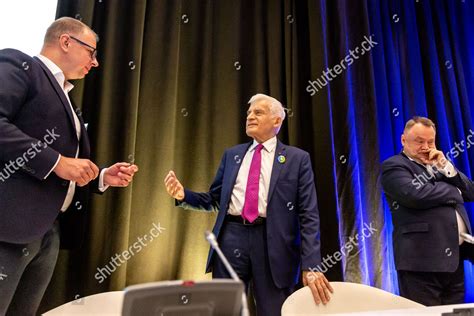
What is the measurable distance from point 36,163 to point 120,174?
39 cm

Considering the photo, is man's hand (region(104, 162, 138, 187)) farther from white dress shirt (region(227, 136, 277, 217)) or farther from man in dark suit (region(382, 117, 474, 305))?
man in dark suit (region(382, 117, 474, 305))

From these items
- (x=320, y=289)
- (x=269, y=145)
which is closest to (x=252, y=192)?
(x=269, y=145)

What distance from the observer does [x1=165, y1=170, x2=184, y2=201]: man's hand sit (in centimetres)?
190

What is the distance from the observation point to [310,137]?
310 cm

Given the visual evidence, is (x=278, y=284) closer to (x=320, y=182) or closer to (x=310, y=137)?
(x=320, y=182)

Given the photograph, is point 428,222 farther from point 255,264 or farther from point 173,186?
point 173,186

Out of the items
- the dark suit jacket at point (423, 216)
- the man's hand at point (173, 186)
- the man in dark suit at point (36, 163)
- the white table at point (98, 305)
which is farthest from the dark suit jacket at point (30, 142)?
the dark suit jacket at point (423, 216)

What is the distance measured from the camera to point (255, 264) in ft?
6.59

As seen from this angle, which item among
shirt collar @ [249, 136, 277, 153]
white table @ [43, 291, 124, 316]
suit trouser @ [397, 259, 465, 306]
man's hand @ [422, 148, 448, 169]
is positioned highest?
shirt collar @ [249, 136, 277, 153]

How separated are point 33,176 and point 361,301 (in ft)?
4.34

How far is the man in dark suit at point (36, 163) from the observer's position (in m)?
1.35

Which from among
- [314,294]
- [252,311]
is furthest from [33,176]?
[252,311]

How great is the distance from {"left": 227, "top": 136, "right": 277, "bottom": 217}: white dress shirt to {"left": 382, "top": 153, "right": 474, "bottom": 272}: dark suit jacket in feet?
2.35

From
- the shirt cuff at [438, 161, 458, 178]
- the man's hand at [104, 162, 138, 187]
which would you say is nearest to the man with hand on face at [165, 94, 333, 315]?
the man's hand at [104, 162, 138, 187]
